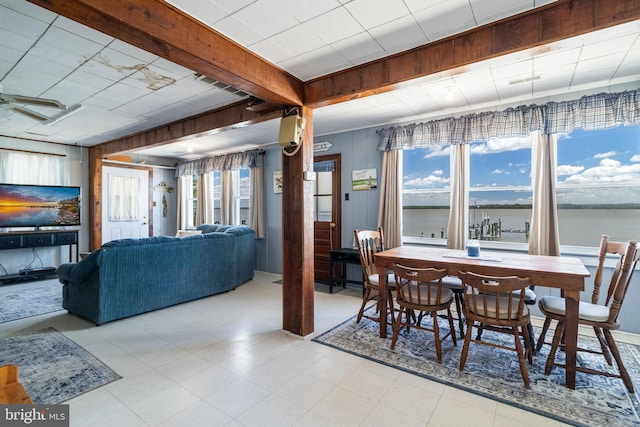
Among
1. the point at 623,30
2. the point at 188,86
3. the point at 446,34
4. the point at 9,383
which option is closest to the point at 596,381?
the point at 623,30

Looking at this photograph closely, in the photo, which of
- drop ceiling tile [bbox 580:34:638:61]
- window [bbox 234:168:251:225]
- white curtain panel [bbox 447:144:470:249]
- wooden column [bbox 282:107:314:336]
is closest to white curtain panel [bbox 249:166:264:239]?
window [bbox 234:168:251:225]

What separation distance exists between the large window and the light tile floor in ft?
7.58

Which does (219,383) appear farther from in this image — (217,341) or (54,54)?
(54,54)

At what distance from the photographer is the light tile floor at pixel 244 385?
6.25 feet

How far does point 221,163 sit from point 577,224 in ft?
19.9

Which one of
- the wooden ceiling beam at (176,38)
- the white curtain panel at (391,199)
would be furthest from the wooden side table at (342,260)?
the wooden ceiling beam at (176,38)

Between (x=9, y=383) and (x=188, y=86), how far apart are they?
9.50ft

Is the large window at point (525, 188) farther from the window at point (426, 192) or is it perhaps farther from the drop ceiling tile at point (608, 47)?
the drop ceiling tile at point (608, 47)

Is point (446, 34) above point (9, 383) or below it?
above

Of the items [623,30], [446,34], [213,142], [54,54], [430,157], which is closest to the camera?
[623,30]

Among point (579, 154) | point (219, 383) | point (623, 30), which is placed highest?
point (623, 30)

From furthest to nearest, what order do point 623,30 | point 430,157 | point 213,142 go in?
point 213,142 < point 430,157 < point 623,30

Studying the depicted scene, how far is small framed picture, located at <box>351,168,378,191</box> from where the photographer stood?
4.76 metres

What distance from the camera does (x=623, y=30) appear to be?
76.9 inches
